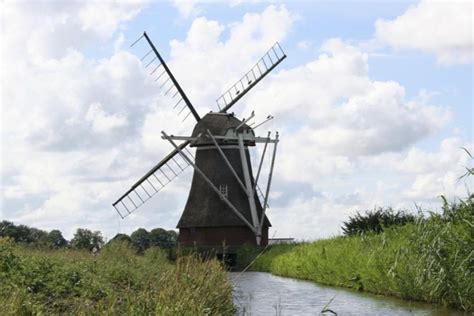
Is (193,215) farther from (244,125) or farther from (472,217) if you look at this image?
(472,217)

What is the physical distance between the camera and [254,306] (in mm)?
16391

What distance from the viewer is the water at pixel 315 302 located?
1477cm

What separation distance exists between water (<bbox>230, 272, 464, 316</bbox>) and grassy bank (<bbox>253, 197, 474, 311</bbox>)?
303mm

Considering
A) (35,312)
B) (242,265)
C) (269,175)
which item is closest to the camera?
(35,312)

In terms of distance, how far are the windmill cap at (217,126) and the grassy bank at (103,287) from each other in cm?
1935

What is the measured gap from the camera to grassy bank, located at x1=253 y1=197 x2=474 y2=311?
13938mm

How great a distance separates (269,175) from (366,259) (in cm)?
1819

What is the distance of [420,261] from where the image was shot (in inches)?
571

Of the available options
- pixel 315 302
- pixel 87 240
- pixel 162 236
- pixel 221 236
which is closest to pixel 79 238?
pixel 87 240

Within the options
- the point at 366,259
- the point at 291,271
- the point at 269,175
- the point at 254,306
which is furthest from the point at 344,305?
the point at 269,175

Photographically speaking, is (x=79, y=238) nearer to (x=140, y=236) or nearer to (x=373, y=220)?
(x=373, y=220)

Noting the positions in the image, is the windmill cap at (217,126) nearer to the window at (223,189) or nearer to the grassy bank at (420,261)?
the window at (223,189)

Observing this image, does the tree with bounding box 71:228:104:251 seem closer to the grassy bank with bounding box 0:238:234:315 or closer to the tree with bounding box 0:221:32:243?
the grassy bank with bounding box 0:238:234:315

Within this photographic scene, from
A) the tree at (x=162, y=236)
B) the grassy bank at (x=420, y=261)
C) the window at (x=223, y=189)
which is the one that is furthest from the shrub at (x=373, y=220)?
the tree at (x=162, y=236)
